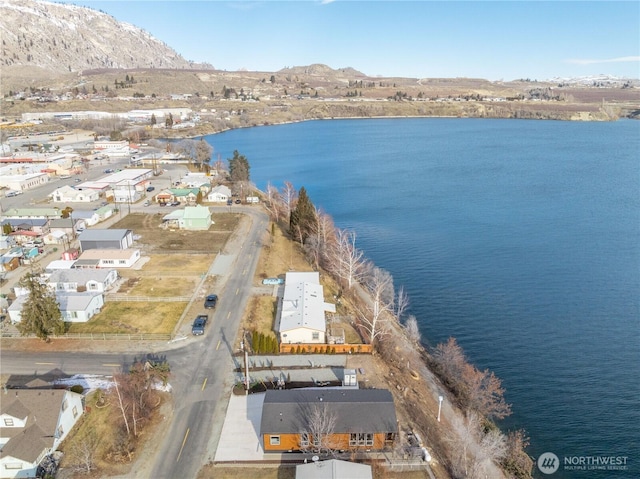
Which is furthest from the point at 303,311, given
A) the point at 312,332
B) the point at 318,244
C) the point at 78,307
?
the point at 78,307

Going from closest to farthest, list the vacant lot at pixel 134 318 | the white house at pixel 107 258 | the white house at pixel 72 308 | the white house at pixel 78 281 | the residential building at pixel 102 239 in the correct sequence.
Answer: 1. the vacant lot at pixel 134 318
2. the white house at pixel 72 308
3. the white house at pixel 78 281
4. the white house at pixel 107 258
5. the residential building at pixel 102 239

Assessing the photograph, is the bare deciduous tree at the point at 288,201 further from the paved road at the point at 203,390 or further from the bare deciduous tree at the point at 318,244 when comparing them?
the paved road at the point at 203,390

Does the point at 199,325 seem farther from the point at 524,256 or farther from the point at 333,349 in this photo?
the point at 524,256

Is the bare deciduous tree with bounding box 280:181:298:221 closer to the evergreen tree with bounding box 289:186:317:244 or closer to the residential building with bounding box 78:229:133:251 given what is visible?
the evergreen tree with bounding box 289:186:317:244

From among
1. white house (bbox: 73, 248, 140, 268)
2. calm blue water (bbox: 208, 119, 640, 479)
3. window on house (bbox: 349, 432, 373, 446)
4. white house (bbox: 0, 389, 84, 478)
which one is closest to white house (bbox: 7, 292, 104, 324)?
white house (bbox: 73, 248, 140, 268)

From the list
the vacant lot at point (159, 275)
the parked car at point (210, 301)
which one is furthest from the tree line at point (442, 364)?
the parked car at point (210, 301)

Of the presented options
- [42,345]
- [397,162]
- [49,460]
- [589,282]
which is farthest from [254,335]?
[397,162]
